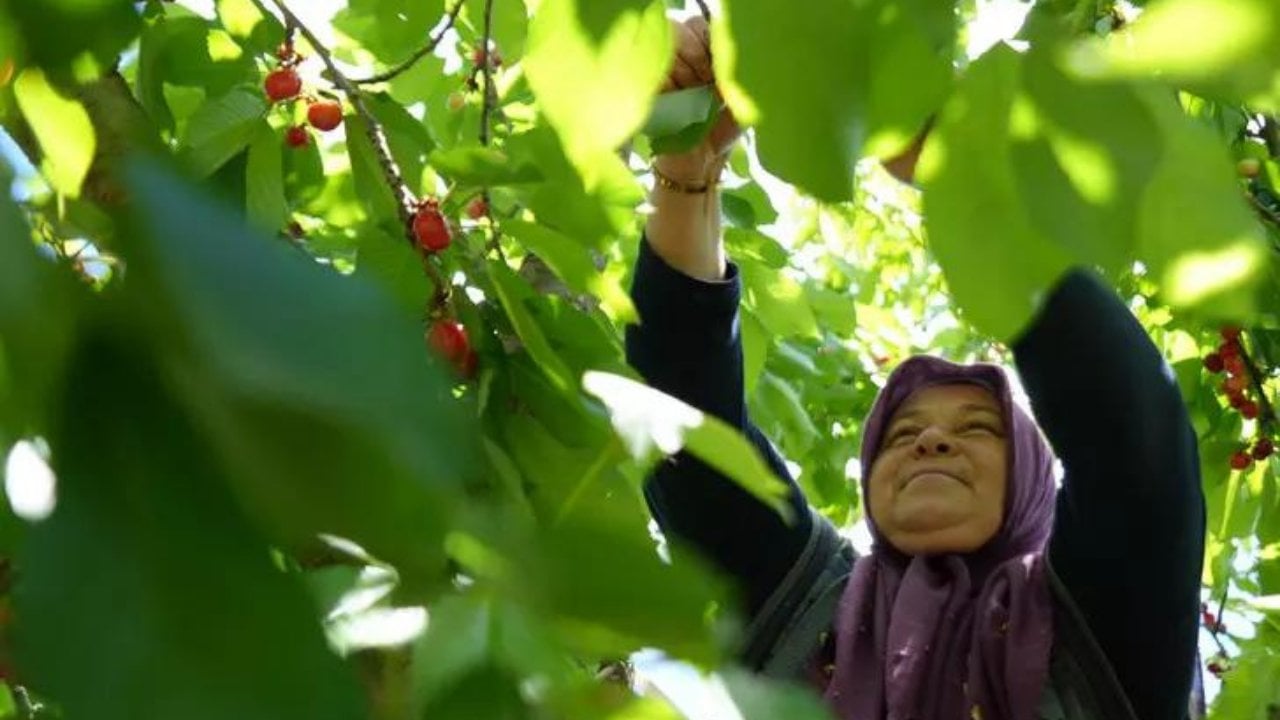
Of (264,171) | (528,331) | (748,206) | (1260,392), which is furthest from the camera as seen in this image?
(1260,392)

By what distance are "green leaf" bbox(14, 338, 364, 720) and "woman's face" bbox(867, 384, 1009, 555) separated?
1.40 m

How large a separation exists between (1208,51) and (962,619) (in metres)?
1.12

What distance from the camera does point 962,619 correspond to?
1656 millimetres

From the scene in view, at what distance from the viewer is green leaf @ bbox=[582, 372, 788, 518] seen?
602 millimetres

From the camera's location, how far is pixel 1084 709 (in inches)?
61.7

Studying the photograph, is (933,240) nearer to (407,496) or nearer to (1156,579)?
(407,496)

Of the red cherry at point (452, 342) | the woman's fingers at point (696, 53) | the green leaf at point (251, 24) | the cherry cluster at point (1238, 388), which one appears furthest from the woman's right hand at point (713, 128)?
the cherry cluster at point (1238, 388)

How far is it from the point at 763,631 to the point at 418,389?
4.92ft

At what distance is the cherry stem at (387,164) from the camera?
1.10 meters

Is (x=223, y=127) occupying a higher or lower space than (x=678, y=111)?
lower

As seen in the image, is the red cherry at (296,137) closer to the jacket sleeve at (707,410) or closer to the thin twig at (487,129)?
the thin twig at (487,129)

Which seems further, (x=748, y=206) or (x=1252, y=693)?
(x=748, y=206)

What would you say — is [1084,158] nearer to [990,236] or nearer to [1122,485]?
[990,236]

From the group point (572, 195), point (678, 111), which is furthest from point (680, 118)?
point (572, 195)
